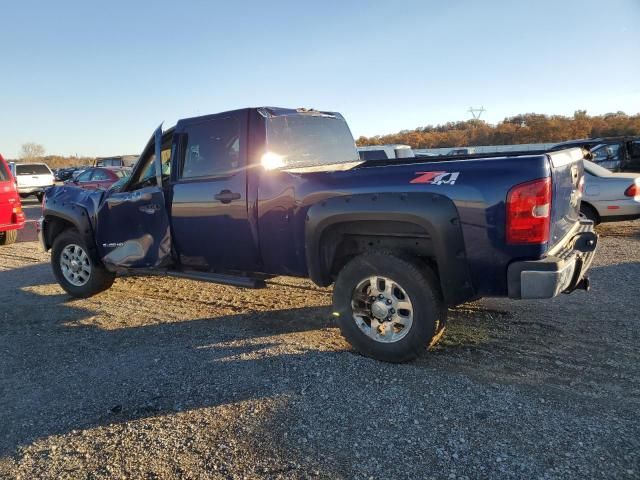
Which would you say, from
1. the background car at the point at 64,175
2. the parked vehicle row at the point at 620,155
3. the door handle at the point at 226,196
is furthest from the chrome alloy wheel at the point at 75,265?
the background car at the point at 64,175

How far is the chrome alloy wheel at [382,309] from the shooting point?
379cm

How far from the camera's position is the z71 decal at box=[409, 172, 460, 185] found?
338cm

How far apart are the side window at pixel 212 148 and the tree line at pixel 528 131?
40.6m

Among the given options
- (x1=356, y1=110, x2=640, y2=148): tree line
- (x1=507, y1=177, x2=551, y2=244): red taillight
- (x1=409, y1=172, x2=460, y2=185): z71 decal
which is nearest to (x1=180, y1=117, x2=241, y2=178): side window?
(x1=409, y1=172, x2=460, y2=185): z71 decal

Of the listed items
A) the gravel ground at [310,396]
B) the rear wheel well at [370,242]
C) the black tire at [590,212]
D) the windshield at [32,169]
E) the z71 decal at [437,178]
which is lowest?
the gravel ground at [310,396]

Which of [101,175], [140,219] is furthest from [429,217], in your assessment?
[101,175]

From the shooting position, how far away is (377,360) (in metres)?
3.92

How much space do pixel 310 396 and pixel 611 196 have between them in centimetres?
785

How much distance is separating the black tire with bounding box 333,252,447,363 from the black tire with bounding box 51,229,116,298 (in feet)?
11.3

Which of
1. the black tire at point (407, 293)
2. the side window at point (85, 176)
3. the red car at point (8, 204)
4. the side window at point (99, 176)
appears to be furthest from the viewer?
the side window at point (85, 176)

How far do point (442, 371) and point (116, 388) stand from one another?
8.09 ft

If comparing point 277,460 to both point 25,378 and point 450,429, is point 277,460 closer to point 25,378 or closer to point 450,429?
point 450,429

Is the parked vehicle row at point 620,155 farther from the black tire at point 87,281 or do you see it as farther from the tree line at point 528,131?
the tree line at point 528,131

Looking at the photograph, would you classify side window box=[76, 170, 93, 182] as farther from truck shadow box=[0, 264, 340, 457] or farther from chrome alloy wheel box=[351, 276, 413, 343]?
chrome alloy wheel box=[351, 276, 413, 343]
